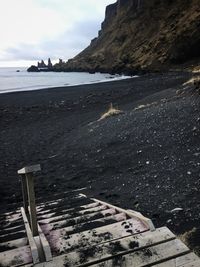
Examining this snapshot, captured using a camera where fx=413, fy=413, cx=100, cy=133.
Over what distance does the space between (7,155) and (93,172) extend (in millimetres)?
5618

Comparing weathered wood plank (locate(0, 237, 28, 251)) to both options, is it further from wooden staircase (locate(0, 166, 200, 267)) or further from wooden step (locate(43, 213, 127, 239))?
wooden step (locate(43, 213, 127, 239))

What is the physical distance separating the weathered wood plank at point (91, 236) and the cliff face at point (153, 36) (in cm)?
5249

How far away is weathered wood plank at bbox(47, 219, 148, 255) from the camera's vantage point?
477 centimetres

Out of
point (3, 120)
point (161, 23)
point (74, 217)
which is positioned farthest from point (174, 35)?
point (74, 217)

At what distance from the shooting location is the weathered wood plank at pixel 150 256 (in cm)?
427

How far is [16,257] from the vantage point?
15.0 ft

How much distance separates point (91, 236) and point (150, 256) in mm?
893

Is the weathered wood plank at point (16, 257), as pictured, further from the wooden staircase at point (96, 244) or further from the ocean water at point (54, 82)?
the ocean water at point (54, 82)

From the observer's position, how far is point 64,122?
72.5ft

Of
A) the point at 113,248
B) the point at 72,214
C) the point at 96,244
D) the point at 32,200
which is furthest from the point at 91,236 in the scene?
the point at 72,214

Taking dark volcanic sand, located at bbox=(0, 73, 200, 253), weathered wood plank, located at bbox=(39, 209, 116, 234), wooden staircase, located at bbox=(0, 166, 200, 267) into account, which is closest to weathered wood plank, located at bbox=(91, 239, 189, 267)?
wooden staircase, located at bbox=(0, 166, 200, 267)

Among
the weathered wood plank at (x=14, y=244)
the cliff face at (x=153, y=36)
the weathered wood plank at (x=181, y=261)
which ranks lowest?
the weathered wood plank at (x=14, y=244)

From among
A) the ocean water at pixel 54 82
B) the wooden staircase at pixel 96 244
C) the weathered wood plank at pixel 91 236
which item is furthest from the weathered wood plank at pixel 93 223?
the ocean water at pixel 54 82

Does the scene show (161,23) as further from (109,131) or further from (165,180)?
(165,180)
